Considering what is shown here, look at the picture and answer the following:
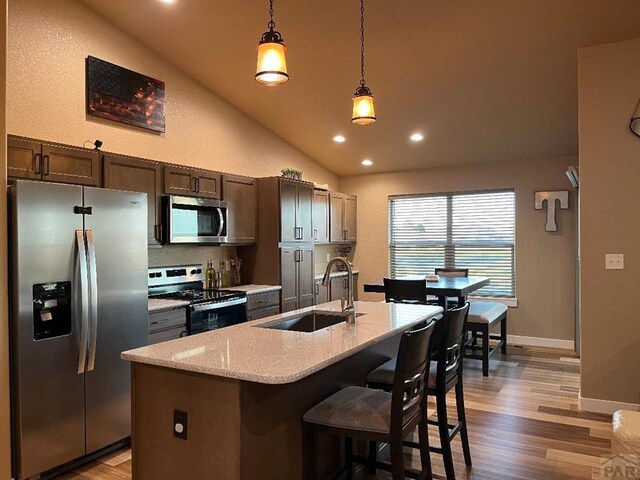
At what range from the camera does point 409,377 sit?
2090 mm

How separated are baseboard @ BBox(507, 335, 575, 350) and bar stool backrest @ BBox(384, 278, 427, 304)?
2255 mm

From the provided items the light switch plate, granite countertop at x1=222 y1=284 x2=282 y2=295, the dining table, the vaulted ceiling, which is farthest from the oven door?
the light switch plate

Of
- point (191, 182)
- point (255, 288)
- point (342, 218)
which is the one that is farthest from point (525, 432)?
point (342, 218)

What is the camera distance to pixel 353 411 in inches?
85.8

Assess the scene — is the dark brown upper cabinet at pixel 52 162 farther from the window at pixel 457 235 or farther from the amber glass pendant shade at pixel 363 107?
the window at pixel 457 235

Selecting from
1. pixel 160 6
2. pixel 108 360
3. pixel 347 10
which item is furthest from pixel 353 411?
pixel 160 6

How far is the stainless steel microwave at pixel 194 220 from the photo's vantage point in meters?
4.27

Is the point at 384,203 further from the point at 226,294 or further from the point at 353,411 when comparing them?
the point at 353,411

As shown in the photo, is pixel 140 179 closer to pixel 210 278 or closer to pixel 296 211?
pixel 210 278

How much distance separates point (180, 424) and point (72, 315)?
1449 mm

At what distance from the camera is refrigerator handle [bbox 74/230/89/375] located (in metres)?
3.04

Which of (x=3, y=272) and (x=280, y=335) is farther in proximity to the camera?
(x=3, y=272)

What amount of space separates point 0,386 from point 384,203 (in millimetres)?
5559

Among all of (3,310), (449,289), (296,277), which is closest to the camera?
(3,310)
